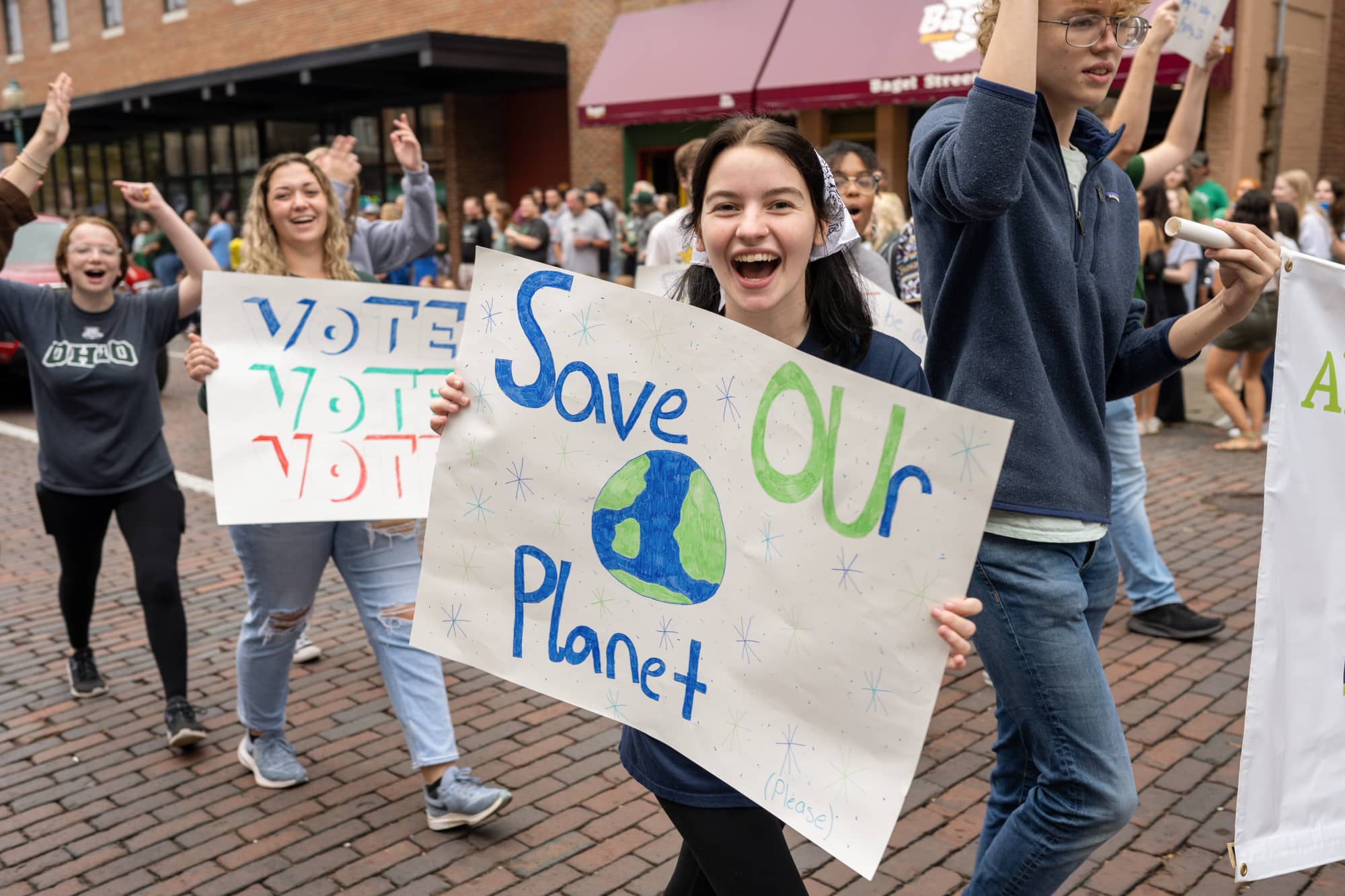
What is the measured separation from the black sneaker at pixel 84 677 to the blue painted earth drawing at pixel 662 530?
3392 mm

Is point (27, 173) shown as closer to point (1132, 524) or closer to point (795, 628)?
point (795, 628)

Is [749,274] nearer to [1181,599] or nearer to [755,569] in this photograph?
[755,569]

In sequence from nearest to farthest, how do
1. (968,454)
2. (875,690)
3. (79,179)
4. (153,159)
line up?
1. (968,454)
2. (875,690)
3. (153,159)
4. (79,179)

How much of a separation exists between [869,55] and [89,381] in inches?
510

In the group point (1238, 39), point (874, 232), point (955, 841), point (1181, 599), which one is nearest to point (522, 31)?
point (1238, 39)

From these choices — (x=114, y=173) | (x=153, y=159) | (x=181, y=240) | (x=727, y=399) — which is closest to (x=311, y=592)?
(x=181, y=240)

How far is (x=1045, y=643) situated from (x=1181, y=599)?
3.66 meters

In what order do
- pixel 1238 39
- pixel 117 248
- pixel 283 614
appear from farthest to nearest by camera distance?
pixel 1238 39 < pixel 117 248 < pixel 283 614

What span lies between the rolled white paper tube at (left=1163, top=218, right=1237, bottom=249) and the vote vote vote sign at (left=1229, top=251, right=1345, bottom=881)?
258 mm

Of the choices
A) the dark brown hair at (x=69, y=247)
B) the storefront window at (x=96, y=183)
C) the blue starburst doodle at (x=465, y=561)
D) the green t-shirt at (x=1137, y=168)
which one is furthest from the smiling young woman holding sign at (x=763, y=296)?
the storefront window at (x=96, y=183)

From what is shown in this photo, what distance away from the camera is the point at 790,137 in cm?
215

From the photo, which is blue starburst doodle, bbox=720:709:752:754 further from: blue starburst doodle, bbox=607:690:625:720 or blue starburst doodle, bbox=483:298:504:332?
blue starburst doodle, bbox=483:298:504:332

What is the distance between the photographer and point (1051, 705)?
214 cm

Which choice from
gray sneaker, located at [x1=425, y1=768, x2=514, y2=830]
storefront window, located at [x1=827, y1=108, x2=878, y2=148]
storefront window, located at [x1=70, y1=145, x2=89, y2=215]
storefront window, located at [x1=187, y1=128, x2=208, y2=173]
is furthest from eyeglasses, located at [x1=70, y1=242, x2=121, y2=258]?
storefront window, located at [x1=70, y1=145, x2=89, y2=215]
